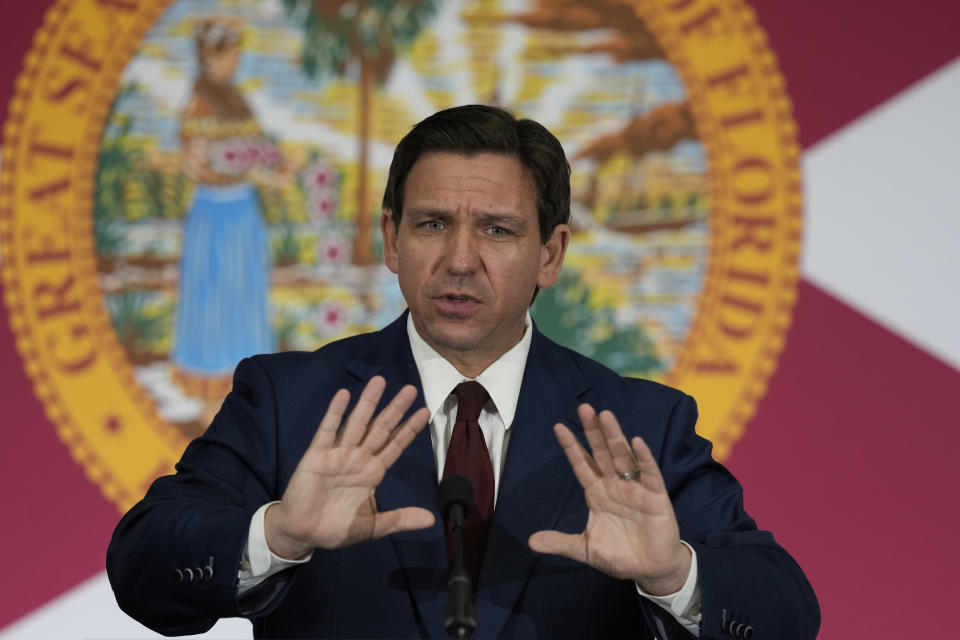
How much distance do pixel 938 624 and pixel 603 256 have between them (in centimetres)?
141

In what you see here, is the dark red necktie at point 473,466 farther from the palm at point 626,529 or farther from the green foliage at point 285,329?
the green foliage at point 285,329

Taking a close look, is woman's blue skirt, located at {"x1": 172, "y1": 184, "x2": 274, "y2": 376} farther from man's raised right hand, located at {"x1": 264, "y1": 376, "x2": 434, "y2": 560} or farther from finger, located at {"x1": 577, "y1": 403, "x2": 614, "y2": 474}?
finger, located at {"x1": 577, "y1": 403, "x2": 614, "y2": 474}

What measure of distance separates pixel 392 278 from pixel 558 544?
1711mm

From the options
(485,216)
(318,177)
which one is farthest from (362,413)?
(318,177)

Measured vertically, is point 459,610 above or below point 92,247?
below

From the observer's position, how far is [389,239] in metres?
2.29

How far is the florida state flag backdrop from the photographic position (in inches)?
131

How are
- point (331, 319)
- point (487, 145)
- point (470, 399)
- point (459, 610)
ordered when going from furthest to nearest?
point (331, 319)
point (487, 145)
point (470, 399)
point (459, 610)

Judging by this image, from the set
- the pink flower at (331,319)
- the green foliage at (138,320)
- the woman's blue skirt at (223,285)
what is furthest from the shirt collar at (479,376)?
the green foliage at (138,320)

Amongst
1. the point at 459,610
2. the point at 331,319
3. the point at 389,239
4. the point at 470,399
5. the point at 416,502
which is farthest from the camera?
the point at 331,319

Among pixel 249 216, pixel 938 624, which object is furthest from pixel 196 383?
pixel 938 624

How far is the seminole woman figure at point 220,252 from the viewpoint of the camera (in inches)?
131

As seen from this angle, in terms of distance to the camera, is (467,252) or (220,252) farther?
(220,252)

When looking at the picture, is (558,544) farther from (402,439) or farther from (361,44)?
(361,44)
